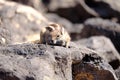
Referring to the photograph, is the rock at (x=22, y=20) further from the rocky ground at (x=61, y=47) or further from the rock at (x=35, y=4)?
the rock at (x=35, y=4)

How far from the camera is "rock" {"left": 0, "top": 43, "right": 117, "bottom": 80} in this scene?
5136mm

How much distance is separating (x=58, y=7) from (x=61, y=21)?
24.4 inches

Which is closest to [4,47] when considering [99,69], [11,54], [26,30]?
[11,54]

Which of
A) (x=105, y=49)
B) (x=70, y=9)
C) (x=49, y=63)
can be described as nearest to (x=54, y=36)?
(x=49, y=63)

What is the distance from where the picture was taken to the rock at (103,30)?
38.3 ft

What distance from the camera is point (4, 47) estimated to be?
18.4ft

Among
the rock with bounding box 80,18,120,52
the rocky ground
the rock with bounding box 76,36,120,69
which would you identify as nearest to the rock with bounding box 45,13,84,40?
the rocky ground

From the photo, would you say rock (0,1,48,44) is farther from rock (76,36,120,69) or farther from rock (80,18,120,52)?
rock (76,36,120,69)

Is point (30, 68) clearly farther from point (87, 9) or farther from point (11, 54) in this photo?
point (87, 9)

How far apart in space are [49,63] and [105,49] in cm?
441

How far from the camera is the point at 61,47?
19.3 feet

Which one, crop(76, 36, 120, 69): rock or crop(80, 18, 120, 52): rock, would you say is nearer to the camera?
crop(76, 36, 120, 69): rock

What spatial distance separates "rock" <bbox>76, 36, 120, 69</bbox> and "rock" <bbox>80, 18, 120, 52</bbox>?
1230 millimetres

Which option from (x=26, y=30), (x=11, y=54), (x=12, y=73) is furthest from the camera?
(x=26, y=30)
